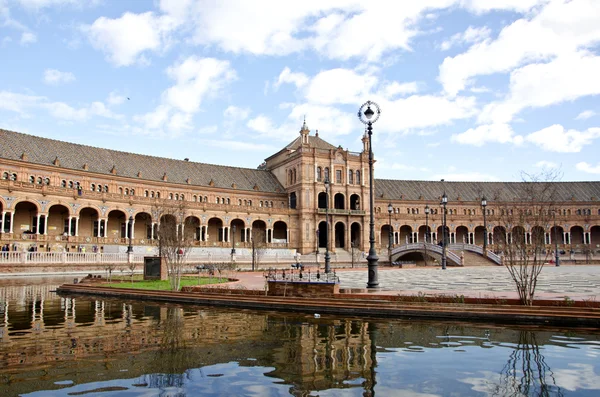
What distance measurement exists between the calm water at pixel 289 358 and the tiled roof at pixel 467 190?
90.8 meters

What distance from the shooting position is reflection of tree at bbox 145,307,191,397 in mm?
8914

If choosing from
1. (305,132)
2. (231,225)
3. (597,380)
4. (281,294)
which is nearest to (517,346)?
(597,380)

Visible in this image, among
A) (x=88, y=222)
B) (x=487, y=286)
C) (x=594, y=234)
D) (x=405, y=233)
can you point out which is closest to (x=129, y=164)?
(x=88, y=222)

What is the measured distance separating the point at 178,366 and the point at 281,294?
11.1m

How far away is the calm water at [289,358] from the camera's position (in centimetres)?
865

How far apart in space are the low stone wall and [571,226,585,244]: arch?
10315cm

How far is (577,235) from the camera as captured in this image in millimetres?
106750

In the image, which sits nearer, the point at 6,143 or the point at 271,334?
the point at 271,334

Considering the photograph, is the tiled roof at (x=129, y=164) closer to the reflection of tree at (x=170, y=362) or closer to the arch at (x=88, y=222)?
the arch at (x=88, y=222)

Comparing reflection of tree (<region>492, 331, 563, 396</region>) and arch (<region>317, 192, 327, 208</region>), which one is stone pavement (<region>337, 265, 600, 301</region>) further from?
arch (<region>317, 192, 327, 208</region>)

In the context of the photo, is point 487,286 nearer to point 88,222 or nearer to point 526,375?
point 526,375

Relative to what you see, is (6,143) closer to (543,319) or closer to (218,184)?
(218,184)

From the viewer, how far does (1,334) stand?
14000mm

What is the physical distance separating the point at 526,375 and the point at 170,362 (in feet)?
23.1
